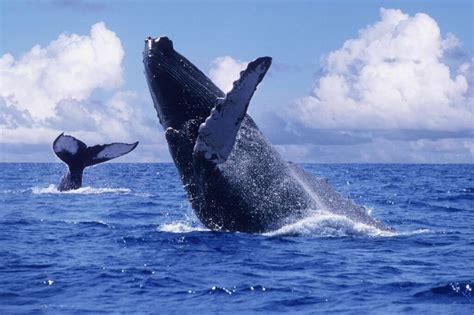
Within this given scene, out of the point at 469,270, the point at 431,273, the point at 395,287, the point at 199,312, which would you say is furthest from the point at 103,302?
the point at 469,270

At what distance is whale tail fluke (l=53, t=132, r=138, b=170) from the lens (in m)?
18.2

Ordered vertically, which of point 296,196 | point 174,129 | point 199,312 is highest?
point 174,129

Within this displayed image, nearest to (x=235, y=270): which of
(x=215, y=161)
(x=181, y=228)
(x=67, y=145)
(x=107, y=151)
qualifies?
(x=215, y=161)

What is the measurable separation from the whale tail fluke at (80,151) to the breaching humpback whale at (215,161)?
26.9ft

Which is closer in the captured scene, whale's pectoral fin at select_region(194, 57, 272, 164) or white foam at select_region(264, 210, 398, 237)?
whale's pectoral fin at select_region(194, 57, 272, 164)

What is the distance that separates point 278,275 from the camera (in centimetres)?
825

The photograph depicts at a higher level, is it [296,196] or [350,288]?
[296,196]

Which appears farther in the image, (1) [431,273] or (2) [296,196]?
(2) [296,196]

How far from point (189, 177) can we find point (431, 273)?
11.1ft

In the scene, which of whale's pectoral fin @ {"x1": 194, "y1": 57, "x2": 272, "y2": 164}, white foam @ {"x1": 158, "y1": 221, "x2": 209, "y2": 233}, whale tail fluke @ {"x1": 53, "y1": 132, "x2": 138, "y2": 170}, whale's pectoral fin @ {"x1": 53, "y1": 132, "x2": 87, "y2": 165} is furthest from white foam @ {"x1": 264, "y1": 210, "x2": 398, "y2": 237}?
whale's pectoral fin @ {"x1": 53, "y1": 132, "x2": 87, "y2": 165}

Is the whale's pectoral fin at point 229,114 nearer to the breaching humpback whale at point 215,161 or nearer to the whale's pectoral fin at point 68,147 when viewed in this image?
the breaching humpback whale at point 215,161

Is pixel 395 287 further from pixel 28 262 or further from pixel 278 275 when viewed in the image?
pixel 28 262

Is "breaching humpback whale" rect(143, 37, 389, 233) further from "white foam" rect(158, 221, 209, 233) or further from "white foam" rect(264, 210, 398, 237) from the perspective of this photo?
"white foam" rect(158, 221, 209, 233)

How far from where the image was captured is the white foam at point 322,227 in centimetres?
1035
